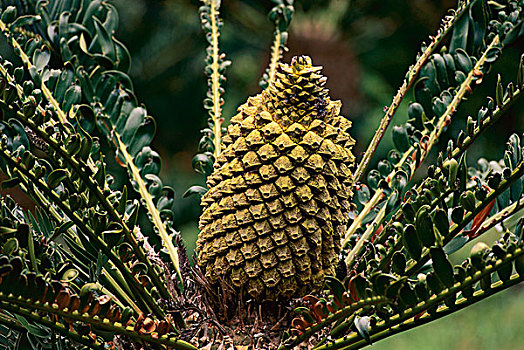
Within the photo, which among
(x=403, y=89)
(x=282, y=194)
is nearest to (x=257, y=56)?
(x=403, y=89)

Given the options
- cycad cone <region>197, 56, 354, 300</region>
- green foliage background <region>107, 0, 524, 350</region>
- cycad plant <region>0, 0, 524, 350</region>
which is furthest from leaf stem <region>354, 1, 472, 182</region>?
green foliage background <region>107, 0, 524, 350</region>

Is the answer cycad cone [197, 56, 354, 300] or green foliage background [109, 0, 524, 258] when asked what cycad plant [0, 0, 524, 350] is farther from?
green foliage background [109, 0, 524, 258]

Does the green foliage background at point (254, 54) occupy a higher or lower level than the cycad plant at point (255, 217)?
higher

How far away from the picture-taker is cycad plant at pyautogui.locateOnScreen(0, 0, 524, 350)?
1.96 feet

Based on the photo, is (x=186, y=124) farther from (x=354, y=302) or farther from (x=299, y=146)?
(x=354, y=302)

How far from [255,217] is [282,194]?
0.14 feet

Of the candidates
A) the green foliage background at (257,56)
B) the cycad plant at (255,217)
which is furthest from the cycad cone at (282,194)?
the green foliage background at (257,56)

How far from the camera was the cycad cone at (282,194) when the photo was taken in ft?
2.51

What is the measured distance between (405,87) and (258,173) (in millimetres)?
311

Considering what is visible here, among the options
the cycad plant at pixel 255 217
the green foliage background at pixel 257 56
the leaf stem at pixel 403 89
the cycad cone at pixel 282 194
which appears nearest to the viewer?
the cycad plant at pixel 255 217

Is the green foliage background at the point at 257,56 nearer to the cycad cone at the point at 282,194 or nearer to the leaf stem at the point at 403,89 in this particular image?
the leaf stem at the point at 403,89

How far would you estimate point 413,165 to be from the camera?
951 millimetres

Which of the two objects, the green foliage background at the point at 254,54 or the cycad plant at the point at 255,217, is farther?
the green foliage background at the point at 254,54

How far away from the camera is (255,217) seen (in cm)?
76
